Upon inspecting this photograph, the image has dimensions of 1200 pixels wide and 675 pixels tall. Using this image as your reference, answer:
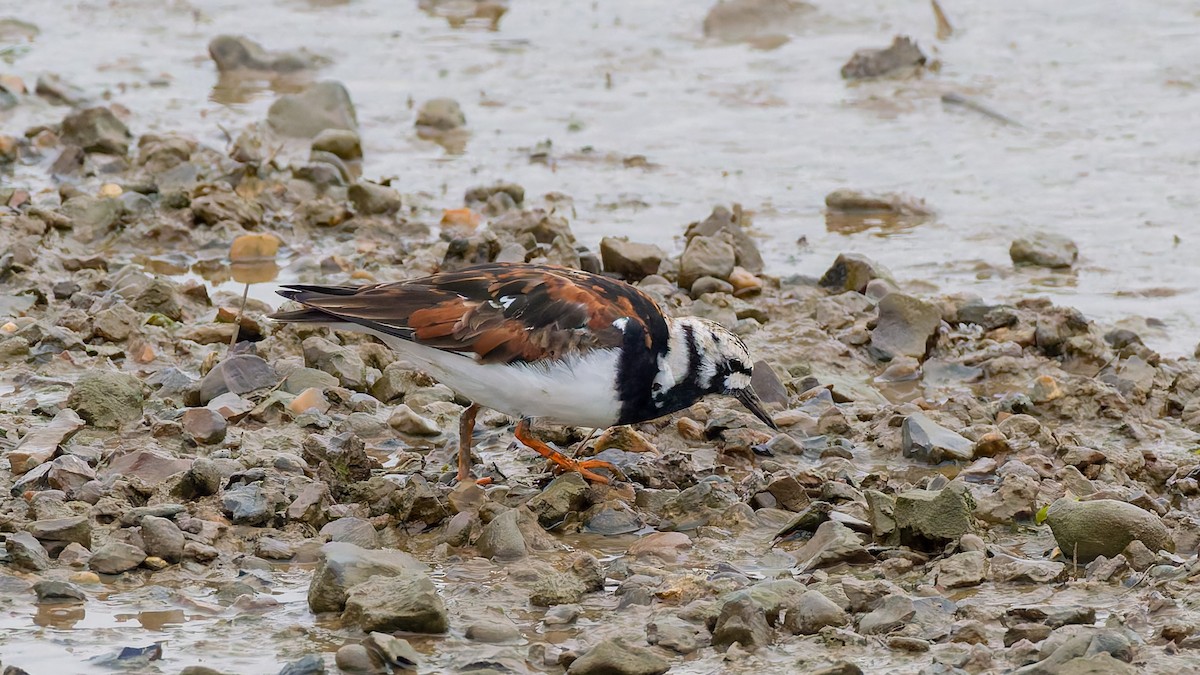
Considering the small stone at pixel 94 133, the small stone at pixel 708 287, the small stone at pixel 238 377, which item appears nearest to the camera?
the small stone at pixel 238 377

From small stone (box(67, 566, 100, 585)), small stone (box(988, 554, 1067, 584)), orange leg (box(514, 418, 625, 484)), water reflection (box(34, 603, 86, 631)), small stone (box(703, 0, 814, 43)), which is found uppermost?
small stone (box(703, 0, 814, 43))

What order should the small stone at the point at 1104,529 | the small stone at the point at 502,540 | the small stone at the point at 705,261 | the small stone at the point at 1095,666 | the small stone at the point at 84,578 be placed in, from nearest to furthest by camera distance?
the small stone at the point at 1095,666 → the small stone at the point at 84,578 → the small stone at the point at 1104,529 → the small stone at the point at 502,540 → the small stone at the point at 705,261

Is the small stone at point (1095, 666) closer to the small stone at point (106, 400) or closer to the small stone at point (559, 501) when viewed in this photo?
the small stone at point (559, 501)

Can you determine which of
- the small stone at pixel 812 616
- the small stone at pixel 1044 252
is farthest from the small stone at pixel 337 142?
the small stone at pixel 812 616

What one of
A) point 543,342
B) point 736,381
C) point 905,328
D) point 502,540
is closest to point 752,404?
point 736,381

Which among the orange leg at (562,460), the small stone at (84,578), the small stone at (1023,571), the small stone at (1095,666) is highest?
the small stone at (1095,666)

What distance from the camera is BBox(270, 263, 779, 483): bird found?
223 inches

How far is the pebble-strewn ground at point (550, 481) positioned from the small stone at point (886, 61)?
13.0ft

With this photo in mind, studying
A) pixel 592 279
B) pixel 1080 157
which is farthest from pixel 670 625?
pixel 1080 157

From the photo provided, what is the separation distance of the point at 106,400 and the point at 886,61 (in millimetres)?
8365

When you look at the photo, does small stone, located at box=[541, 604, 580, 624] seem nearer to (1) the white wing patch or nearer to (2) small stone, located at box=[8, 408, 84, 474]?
(1) the white wing patch

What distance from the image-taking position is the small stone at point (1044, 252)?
8.76m

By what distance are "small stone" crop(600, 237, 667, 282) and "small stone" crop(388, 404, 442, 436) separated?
2.17m

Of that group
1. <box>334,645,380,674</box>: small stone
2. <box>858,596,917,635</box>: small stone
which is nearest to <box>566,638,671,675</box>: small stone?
<box>334,645,380,674</box>: small stone
